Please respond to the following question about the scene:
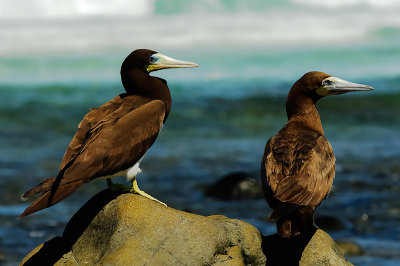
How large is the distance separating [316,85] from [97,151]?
2656mm

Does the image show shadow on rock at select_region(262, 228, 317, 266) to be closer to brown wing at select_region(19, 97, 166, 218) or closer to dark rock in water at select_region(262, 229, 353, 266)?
dark rock in water at select_region(262, 229, 353, 266)

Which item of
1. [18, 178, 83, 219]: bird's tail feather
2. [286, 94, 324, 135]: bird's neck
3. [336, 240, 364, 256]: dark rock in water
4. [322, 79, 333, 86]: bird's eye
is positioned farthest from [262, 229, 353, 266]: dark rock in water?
[336, 240, 364, 256]: dark rock in water

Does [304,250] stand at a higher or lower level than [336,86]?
lower

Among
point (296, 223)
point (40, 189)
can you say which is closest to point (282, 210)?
point (296, 223)

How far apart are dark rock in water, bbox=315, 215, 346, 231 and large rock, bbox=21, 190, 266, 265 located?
602 centimetres

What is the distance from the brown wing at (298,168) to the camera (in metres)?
6.07

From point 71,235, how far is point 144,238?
95 centimetres

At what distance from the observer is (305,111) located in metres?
7.62

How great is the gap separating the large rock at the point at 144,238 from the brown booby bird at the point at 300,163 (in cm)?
49

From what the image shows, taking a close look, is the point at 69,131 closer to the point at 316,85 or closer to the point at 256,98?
the point at 256,98

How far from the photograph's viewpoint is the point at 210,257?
19.3 ft

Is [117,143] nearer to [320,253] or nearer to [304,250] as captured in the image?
[304,250]

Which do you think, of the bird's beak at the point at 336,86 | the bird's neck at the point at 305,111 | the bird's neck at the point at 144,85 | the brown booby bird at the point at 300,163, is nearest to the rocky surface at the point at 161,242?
the brown booby bird at the point at 300,163

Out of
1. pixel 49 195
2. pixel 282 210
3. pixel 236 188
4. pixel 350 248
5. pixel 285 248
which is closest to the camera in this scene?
pixel 282 210
